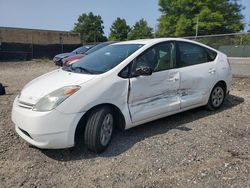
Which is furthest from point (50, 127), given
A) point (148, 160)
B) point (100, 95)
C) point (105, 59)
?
point (105, 59)

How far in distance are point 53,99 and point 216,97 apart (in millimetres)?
3504

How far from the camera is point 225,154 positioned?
3.62 metres

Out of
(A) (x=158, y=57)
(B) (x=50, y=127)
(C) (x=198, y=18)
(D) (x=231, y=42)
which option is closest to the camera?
(B) (x=50, y=127)

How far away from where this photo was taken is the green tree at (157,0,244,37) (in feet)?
168

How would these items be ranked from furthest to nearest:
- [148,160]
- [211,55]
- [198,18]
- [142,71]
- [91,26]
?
[91,26] < [198,18] < [211,55] < [142,71] < [148,160]

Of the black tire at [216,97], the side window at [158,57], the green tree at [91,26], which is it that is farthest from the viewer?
the green tree at [91,26]

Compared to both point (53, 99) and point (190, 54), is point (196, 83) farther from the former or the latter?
point (53, 99)

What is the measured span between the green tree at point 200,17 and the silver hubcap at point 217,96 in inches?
1888

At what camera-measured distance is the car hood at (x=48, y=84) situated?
3490 mm

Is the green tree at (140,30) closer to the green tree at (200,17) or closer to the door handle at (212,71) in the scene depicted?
the green tree at (200,17)

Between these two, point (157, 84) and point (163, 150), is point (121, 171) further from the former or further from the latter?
point (157, 84)

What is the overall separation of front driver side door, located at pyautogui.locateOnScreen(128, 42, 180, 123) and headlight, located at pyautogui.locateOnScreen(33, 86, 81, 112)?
928 millimetres

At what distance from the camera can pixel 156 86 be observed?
4234 mm

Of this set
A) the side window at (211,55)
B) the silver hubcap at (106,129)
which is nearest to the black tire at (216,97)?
the side window at (211,55)
